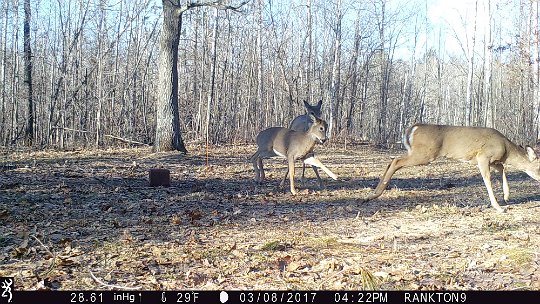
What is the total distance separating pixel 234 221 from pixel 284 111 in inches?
917

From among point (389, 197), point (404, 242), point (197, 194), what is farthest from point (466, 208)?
point (197, 194)

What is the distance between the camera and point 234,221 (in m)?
6.89

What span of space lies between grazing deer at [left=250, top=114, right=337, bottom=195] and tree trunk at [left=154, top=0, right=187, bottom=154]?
4615mm

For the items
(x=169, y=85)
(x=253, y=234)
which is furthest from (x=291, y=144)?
(x=169, y=85)

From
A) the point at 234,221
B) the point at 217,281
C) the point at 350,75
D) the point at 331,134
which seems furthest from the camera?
the point at 350,75

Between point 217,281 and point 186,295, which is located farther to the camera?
point 217,281

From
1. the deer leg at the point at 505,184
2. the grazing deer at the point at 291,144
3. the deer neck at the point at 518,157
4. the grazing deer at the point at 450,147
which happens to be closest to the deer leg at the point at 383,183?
the grazing deer at the point at 450,147

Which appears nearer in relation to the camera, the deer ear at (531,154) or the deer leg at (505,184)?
the deer leg at (505,184)

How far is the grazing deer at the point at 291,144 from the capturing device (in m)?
10.3

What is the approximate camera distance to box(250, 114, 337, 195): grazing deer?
10273 millimetres

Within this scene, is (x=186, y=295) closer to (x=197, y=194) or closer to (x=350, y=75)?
(x=197, y=194)

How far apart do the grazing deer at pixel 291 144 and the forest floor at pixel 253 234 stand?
52cm

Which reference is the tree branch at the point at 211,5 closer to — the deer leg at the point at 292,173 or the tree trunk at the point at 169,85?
the tree trunk at the point at 169,85
